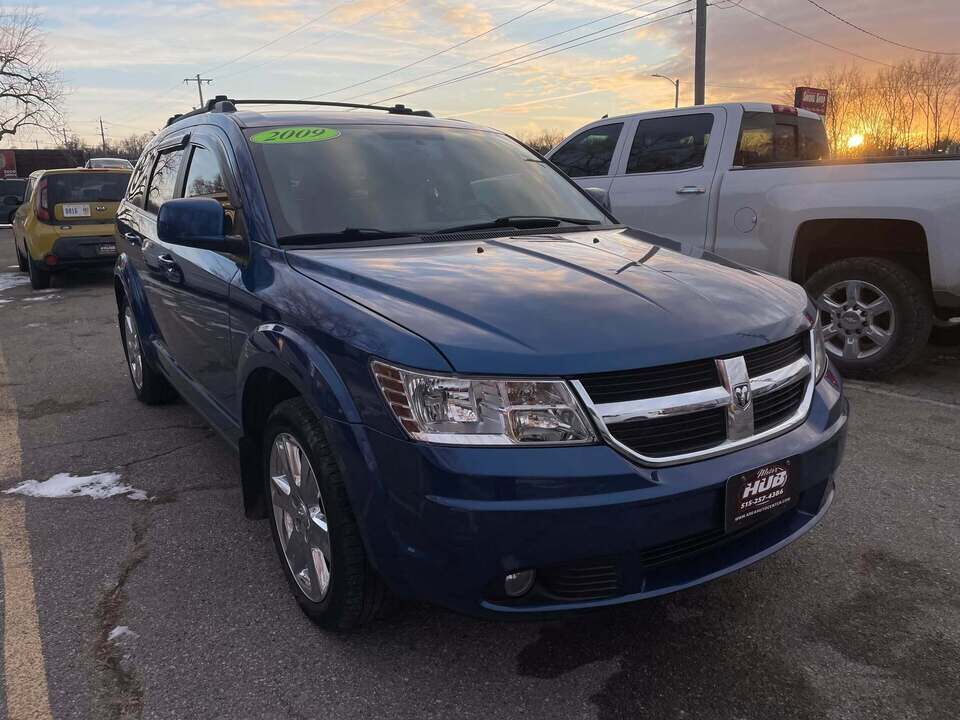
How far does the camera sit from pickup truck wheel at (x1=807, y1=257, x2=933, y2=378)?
16.9 feet

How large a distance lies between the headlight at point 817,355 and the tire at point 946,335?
409cm

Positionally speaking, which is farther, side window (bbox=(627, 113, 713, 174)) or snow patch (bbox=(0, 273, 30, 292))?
snow patch (bbox=(0, 273, 30, 292))

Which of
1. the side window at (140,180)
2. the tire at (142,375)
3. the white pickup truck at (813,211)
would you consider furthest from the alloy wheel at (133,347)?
the white pickup truck at (813,211)

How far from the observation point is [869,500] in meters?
3.52

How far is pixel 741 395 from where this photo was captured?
2.15 metres

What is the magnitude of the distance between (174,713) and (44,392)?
4315 mm

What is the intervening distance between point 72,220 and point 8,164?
140ft

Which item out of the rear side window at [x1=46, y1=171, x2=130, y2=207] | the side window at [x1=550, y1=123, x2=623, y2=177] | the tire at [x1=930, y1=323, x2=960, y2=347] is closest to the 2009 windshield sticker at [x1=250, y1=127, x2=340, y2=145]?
the side window at [x1=550, y1=123, x2=623, y2=177]

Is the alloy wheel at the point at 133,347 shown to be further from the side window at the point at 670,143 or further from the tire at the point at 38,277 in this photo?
the tire at the point at 38,277

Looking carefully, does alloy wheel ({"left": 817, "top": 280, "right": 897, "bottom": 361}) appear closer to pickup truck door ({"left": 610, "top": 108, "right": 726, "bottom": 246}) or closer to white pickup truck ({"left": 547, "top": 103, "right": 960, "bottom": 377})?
white pickup truck ({"left": 547, "top": 103, "right": 960, "bottom": 377})

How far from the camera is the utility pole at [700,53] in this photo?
16.6 m

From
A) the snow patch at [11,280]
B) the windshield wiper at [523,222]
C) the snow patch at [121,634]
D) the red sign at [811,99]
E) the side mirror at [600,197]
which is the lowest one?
the snow patch at [121,634]

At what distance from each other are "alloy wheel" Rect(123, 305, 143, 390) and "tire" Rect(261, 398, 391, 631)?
274cm

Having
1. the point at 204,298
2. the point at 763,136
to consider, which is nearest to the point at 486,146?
the point at 204,298
